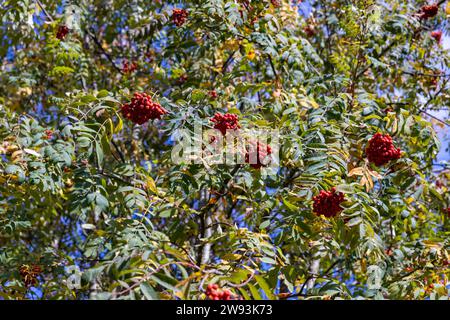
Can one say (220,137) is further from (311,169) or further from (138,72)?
(138,72)

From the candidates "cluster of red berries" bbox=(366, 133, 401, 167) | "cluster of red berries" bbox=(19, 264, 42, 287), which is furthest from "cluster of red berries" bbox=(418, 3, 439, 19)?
"cluster of red berries" bbox=(19, 264, 42, 287)

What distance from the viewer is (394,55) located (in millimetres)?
6336

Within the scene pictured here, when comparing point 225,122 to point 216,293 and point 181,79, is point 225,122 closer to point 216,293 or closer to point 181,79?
point 216,293

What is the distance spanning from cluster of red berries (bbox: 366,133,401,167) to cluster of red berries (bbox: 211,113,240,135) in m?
0.98

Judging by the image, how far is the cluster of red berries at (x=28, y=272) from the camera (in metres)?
4.45

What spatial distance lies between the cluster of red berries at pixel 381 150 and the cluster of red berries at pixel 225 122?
0.98m

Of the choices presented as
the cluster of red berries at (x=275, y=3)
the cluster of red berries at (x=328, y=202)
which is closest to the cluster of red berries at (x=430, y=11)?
the cluster of red berries at (x=275, y=3)

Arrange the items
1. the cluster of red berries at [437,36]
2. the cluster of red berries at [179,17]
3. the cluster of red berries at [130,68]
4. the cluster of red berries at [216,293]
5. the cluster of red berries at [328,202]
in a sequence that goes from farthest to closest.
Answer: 1. the cluster of red berries at [130,68]
2. the cluster of red berries at [437,36]
3. the cluster of red berries at [179,17]
4. the cluster of red berries at [328,202]
5. the cluster of red berries at [216,293]

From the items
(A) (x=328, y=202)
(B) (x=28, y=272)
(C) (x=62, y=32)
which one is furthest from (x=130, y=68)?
(A) (x=328, y=202)

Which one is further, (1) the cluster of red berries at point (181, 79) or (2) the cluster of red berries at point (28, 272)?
(1) the cluster of red berries at point (181, 79)

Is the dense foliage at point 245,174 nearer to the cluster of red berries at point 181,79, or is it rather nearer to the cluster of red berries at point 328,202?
the cluster of red berries at point 328,202

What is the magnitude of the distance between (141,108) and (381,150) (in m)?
1.69

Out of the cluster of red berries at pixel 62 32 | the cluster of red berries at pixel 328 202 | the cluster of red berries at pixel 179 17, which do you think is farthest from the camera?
the cluster of red berries at pixel 62 32

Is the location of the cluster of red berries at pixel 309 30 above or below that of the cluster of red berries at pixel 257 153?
above
